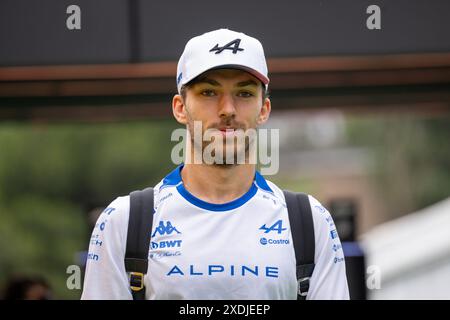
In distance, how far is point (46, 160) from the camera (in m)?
27.6

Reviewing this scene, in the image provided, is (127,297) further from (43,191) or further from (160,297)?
(43,191)

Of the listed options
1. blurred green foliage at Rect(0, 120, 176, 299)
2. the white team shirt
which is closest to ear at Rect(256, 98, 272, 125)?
the white team shirt

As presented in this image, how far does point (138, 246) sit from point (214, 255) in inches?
12.2

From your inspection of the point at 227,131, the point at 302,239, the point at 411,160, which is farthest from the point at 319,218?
the point at 411,160

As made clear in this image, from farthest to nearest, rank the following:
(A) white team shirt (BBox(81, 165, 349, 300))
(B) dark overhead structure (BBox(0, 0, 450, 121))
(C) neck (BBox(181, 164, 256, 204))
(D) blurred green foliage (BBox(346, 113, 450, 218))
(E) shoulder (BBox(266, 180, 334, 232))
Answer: (D) blurred green foliage (BBox(346, 113, 450, 218))
(B) dark overhead structure (BBox(0, 0, 450, 121))
(C) neck (BBox(181, 164, 256, 204))
(E) shoulder (BBox(266, 180, 334, 232))
(A) white team shirt (BBox(81, 165, 349, 300))

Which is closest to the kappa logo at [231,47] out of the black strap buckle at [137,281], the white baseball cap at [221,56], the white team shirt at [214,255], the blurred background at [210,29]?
the white baseball cap at [221,56]

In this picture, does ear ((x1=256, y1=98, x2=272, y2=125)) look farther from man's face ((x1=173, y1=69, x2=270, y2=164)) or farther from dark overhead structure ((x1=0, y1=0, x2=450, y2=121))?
dark overhead structure ((x1=0, y1=0, x2=450, y2=121))

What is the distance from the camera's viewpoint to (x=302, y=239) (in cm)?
380

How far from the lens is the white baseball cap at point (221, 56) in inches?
149

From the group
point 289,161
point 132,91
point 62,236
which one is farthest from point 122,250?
point 289,161

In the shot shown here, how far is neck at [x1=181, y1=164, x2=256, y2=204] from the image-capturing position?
3922 millimetres

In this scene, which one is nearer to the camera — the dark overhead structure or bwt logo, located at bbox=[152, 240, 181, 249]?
bwt logo, located at bbox=[152, 240, 181, 249]

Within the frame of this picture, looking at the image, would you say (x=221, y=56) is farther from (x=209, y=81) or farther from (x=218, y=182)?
(x=218, y=182)

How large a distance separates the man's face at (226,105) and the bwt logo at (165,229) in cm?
35
